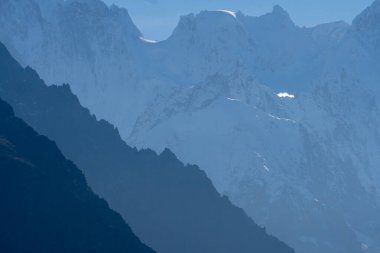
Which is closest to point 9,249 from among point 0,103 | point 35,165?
point 35,165

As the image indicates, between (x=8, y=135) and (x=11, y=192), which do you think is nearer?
(x=11, y=192)

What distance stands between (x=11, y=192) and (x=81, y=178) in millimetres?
11266

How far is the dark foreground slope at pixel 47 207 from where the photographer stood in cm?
14862

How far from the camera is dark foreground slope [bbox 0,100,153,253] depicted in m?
149

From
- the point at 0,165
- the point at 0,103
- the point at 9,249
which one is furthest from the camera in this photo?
the point at 0,103

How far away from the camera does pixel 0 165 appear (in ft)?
505

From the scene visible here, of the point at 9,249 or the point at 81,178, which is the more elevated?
the point at 81,178

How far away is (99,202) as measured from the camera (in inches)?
6280

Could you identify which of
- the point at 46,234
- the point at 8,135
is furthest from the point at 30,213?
the point at 8,135

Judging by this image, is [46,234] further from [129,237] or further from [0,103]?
[0,103]

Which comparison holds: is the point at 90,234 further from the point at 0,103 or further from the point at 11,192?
the point at 0,103

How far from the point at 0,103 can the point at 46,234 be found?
75.2 ft

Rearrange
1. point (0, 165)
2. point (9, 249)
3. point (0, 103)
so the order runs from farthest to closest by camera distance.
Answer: point (0, 103) < point (0, 165) < point (9, 249)

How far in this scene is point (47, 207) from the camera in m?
153
